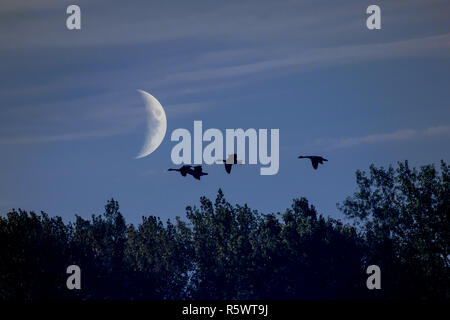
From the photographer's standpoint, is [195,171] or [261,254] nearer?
[195,171]

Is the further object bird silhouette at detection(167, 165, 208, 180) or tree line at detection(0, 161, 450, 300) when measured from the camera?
tree line at detection(0, 161, 450, 300)

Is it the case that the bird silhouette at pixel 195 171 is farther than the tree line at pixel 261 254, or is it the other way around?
the tree line at pixel 261 254

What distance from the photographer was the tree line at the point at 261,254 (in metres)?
87.9

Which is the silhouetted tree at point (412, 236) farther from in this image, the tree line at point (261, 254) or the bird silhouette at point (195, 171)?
the bird silhouette at point (195, 171)

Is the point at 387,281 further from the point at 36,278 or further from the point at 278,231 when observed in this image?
the point at 36,278

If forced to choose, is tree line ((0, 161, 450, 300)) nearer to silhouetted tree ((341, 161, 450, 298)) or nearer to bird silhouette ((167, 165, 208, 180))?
silhouetted tree ((341, 161, 450, 298))

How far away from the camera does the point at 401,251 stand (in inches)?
3583

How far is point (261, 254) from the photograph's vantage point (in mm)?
94562

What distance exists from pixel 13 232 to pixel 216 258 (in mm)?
19448

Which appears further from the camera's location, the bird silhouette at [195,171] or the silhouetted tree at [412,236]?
the silhouetted tree at [412,236]

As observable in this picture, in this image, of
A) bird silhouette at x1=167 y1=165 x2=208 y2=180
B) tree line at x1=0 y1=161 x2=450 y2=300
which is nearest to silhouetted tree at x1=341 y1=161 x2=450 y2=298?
tree line at x1=0 y1=161 x2=450 y2=300

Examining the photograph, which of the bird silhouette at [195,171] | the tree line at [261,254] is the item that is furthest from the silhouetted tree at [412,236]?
the bird silhouette at [195,171]

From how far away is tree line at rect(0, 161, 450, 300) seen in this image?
8788 centimetres
